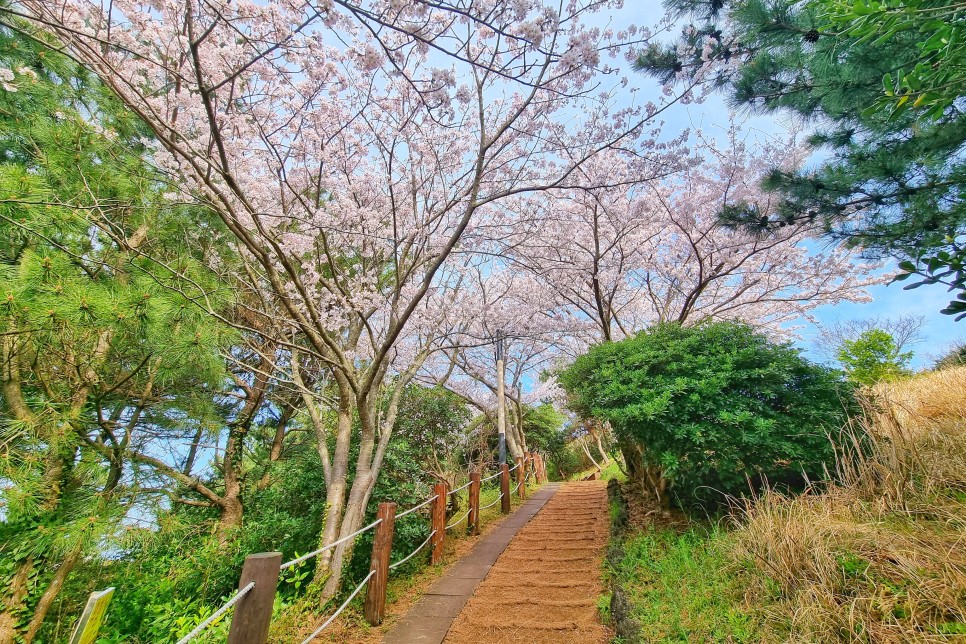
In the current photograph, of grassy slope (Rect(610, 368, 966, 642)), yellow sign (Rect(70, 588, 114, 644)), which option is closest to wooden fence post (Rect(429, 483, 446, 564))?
grassy slope (Rect(610, 368, 966, 642))

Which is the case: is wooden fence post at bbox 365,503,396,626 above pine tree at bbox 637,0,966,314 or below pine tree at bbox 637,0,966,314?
below

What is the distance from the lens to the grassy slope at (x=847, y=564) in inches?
80.8

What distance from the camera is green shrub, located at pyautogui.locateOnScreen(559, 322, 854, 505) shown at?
3662 mm

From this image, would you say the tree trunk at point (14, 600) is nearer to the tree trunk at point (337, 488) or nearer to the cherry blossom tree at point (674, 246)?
the tree trunk at point (337, 488)

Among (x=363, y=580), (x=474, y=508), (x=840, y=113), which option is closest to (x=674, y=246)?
(x=840, y=113)

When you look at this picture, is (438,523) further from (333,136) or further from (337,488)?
(333,136)

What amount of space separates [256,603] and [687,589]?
2.88 meters

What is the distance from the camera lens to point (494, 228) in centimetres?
676

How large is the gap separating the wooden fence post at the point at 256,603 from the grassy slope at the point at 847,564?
2.34m

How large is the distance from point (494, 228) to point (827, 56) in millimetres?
4276

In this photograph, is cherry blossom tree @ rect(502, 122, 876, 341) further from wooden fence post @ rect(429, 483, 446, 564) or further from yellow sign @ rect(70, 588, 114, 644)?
yellow sign @ rect(70, 588, 114, 644)

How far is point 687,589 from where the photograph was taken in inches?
124

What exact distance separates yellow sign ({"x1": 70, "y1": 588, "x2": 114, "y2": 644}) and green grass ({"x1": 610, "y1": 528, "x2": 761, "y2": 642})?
2.87 metres

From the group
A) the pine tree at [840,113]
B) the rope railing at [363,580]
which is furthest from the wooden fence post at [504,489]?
the pine tree at [840,113]
